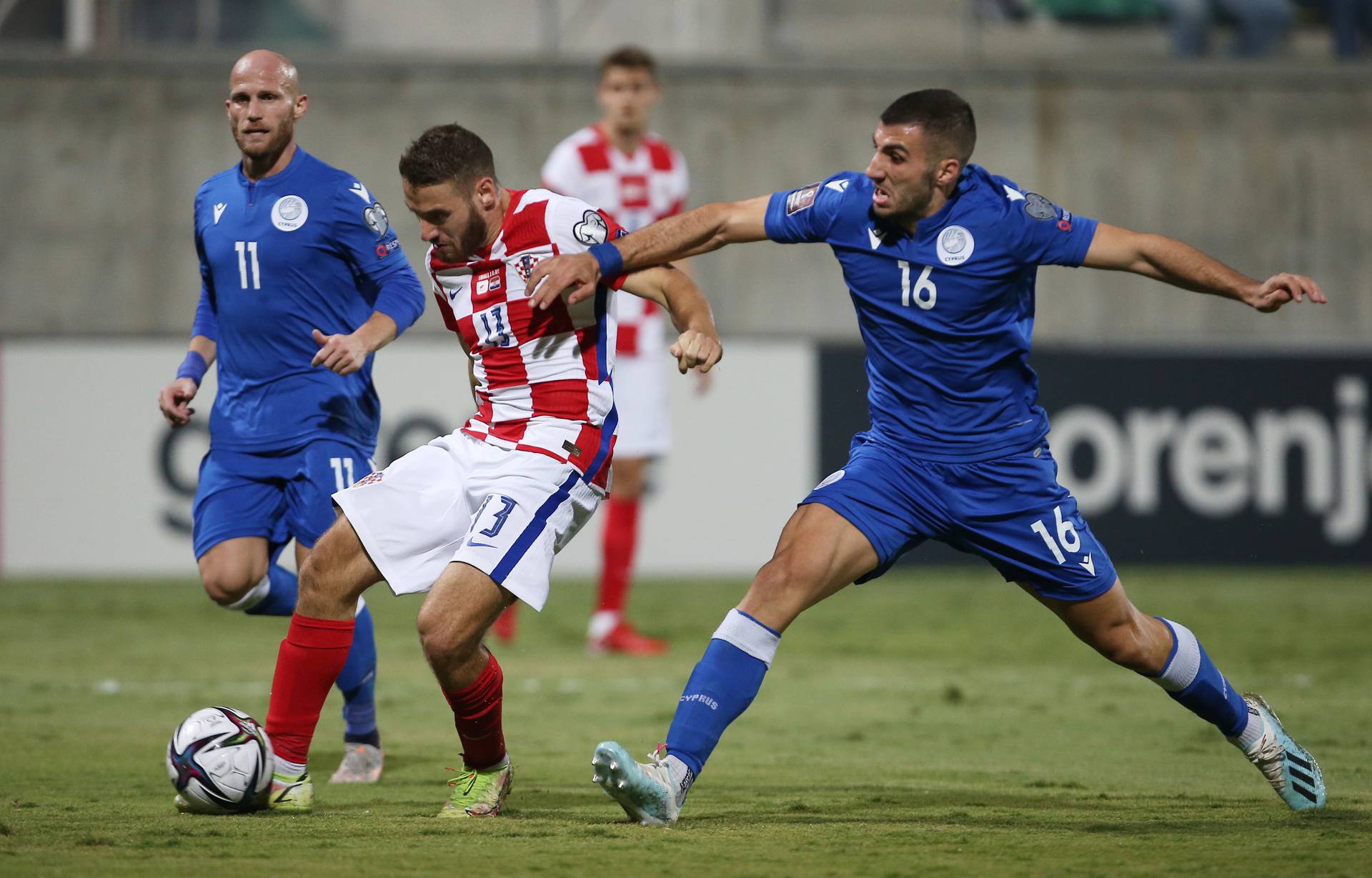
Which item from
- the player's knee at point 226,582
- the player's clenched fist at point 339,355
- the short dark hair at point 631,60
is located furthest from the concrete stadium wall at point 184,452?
the player's clenched fist at point 339,355

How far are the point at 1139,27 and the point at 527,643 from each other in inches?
385

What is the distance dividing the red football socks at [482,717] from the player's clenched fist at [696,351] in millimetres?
1041

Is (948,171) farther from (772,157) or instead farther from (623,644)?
(772,157)

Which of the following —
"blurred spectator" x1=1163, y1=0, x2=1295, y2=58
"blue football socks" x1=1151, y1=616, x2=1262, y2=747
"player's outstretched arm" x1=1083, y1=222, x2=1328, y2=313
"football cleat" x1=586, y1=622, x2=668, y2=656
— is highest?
"blurred spectator" x1=1163, y1=0, x2=1295, y2=58

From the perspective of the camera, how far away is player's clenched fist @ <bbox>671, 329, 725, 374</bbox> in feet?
13.8

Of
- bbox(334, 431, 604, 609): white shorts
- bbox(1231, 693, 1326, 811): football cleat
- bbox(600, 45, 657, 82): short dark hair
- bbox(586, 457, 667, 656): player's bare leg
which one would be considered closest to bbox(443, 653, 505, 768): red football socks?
bbox(334, 431, 604, 609): white shorts

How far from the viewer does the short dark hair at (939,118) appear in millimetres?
4531

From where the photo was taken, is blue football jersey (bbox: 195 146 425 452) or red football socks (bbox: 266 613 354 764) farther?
blue football jersey (bbox: 195 146 425 452)

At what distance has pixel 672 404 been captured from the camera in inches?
484

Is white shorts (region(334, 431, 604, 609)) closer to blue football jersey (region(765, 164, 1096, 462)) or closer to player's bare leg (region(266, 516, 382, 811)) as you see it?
player's bare leg (region(266, 516, 382, 811))

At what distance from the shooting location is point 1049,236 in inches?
181

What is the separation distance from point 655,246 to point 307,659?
154 cm

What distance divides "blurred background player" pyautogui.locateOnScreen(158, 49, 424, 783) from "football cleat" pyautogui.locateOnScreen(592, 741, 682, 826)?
141 cm

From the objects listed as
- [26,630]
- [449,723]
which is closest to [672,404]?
[26,630]
